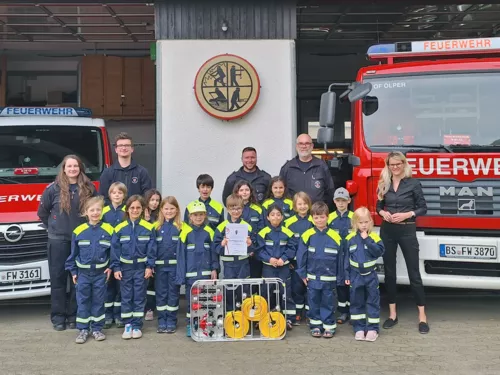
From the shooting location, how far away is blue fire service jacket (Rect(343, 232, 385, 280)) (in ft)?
18.9

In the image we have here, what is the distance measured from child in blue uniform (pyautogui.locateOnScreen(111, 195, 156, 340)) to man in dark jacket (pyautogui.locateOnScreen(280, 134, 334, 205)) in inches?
72.5

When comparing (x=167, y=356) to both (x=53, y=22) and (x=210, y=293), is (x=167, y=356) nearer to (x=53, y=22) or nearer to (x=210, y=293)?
(x=210, y=293)

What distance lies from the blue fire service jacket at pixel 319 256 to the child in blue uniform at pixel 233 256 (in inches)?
22.7

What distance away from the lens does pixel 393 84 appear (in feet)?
21.7

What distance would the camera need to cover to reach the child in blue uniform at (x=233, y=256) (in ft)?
19.6

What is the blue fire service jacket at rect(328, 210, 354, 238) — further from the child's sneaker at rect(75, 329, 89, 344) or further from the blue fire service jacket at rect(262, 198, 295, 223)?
the child's sneaker at rect(75, 329, 89, 344)

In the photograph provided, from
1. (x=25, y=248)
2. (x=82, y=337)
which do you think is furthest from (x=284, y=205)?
(x=25, y=248)

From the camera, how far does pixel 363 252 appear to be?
19.0 ft

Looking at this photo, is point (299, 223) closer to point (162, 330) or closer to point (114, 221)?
point (162, 330)

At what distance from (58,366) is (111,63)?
8.53m

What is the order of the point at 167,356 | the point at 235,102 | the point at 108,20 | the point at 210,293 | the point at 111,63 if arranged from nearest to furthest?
the point at 167,356, the point at 210,293, the point at 235,102, the point at 108,20, the point at 111,63

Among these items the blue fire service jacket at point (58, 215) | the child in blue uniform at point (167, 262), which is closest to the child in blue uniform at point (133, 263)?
the child in blue uniform at point (167, 262)

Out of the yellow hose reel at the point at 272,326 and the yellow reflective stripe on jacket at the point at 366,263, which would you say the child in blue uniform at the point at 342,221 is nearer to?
the yellow reflective stripe on jacket at the point at 366,263

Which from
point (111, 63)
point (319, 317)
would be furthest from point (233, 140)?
point (111, 63)
